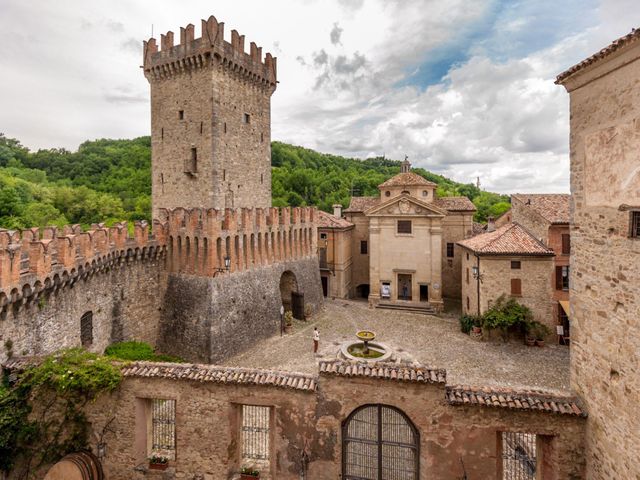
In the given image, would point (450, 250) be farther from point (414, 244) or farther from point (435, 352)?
point (435, 352)

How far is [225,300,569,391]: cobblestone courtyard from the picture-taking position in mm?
15960

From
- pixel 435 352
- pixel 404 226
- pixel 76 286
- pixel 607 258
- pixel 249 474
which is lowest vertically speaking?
pixel 435 352

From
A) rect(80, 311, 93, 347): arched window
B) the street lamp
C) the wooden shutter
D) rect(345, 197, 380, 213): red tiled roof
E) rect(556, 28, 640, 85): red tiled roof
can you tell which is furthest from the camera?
rect(345, 197, 380, 213): red tiled roof

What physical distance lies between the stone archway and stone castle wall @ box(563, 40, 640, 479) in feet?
61.2

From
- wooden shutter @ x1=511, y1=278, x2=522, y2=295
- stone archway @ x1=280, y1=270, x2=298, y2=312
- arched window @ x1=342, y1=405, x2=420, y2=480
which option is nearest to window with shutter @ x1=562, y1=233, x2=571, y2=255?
wooden shutter @ x1=511, y1=278, x2=522, y2=295

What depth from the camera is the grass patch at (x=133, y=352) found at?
1546cm

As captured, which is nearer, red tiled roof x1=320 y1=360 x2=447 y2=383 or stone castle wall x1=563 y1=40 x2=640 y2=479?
stone castle wall x1=563 y1=40 x2=640 y2=479

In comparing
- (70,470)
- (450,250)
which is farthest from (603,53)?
(450,250)

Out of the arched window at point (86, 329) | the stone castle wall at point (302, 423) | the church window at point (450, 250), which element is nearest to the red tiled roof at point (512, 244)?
the church window at point (450, 250)

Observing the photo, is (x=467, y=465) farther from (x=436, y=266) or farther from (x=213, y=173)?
(x=436, y=266)

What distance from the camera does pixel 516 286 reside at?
2039cm

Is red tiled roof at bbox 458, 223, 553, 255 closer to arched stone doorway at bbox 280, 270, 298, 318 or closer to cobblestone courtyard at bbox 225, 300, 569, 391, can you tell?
cobblestone courtyard at bbox 225, 300, 569, 391

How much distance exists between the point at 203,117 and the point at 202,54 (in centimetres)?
355

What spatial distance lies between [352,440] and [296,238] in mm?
17370
